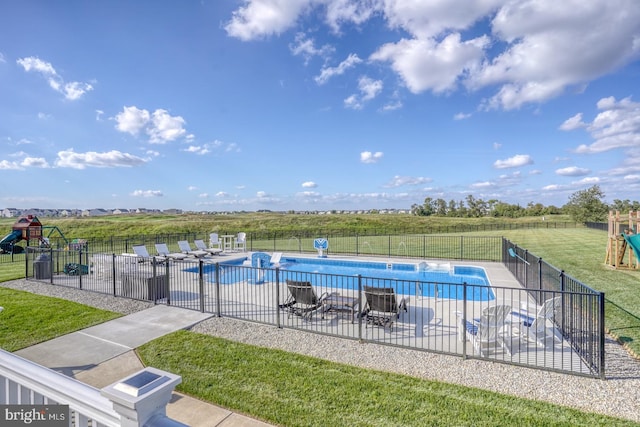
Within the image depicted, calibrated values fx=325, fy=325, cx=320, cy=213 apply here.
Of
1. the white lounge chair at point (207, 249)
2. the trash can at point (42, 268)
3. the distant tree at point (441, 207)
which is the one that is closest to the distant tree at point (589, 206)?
the distant tree at point (441, 207)

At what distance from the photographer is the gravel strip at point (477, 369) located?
426 cm

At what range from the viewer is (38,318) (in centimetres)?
742

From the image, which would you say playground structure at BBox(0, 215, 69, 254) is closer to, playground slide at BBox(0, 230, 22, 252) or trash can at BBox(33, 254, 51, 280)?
playground slide at BBox(0, 230, 22, 252)

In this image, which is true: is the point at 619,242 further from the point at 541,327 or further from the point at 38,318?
the point at 38,318

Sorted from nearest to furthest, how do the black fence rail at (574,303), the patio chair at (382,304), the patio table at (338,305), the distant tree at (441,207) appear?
the black fence rail at (574,303)
the patio chair at (382,304)
the patio table at (338,305)
the distant tree at (441,207)

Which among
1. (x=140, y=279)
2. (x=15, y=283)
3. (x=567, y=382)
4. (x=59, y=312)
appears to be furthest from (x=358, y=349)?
(x=15, y=283)

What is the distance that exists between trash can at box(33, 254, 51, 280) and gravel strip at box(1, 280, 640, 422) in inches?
321

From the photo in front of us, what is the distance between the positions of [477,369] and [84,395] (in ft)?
17.1

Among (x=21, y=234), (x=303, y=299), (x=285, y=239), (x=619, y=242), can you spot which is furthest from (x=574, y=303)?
(x=21, y=234)

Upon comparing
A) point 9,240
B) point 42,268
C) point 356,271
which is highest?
point 9,240

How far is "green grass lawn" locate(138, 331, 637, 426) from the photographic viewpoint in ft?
12.2

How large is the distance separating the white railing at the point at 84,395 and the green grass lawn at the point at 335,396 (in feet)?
7.88

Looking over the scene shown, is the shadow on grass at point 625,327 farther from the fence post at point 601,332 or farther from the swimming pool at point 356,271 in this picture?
the swimming pool at point 356,271

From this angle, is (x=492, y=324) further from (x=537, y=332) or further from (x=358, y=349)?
(x=358, y=349)
